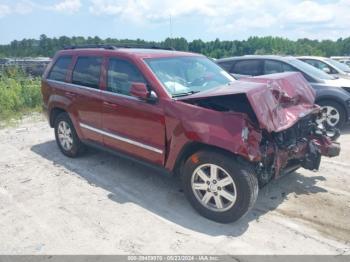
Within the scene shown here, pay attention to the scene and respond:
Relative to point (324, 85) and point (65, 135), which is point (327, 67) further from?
point (65, 135)

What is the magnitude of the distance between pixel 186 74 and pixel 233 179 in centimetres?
170

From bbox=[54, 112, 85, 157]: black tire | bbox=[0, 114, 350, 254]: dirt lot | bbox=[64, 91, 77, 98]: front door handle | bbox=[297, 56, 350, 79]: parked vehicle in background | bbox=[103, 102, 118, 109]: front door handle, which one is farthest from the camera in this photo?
bbox=[297, 56, 350, 79]: parked vehicle in background

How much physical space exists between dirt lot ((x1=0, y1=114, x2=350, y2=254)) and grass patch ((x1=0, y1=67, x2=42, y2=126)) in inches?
185

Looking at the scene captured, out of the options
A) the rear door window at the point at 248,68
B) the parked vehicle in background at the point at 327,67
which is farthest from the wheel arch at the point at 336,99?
the parked vehicle in background at the point at 327,67

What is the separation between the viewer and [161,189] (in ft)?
16.0

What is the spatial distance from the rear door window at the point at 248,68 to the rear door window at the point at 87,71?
4407 millimetres

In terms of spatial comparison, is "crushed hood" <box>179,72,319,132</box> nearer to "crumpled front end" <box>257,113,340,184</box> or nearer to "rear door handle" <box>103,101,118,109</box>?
"crumpled front end" <box>257,113,340,184</box>

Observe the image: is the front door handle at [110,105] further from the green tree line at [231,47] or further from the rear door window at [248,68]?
the green tree line at [231,47]

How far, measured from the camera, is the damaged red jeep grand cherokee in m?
3.74

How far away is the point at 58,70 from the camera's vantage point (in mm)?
6188

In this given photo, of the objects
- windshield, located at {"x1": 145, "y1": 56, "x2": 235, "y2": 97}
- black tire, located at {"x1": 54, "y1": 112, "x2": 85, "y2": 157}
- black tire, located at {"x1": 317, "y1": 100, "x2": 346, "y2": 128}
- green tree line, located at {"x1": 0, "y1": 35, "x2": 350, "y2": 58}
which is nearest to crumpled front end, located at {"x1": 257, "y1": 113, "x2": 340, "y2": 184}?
windshield, located at {"x1": 145, "y1": 56, "x2": 235, "y2": 97}

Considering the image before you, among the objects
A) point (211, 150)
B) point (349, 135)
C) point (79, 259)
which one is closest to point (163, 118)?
point (211, 150)

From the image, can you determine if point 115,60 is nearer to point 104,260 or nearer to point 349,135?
point 104,260

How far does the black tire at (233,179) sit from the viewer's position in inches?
145
